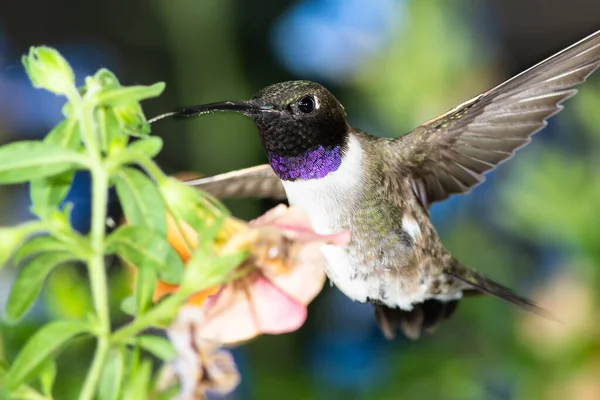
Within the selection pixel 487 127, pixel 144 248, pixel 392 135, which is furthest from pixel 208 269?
pixel 392 135

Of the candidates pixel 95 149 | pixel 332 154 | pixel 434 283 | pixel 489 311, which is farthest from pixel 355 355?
Result: pixel 95 149

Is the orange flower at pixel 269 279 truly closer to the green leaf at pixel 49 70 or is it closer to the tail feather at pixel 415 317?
the green leaf at pixel 49 70

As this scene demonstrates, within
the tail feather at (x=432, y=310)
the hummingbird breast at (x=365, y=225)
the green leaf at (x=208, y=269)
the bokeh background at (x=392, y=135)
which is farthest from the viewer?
the bokeh background at (x=392, y=135)

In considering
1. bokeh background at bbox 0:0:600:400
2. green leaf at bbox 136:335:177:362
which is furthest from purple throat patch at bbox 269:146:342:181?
bokeh background at bbox 0:0:600:400

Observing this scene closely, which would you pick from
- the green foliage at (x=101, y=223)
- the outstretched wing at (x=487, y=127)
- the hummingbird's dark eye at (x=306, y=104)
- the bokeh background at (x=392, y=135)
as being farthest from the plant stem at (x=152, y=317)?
the bokeh background at (x=392, y=135)

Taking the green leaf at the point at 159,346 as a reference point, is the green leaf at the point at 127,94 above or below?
above

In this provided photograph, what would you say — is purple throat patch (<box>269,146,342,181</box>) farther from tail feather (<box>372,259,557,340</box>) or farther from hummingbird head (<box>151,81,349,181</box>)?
tail feather (<box>372,259,557,340</box>)
